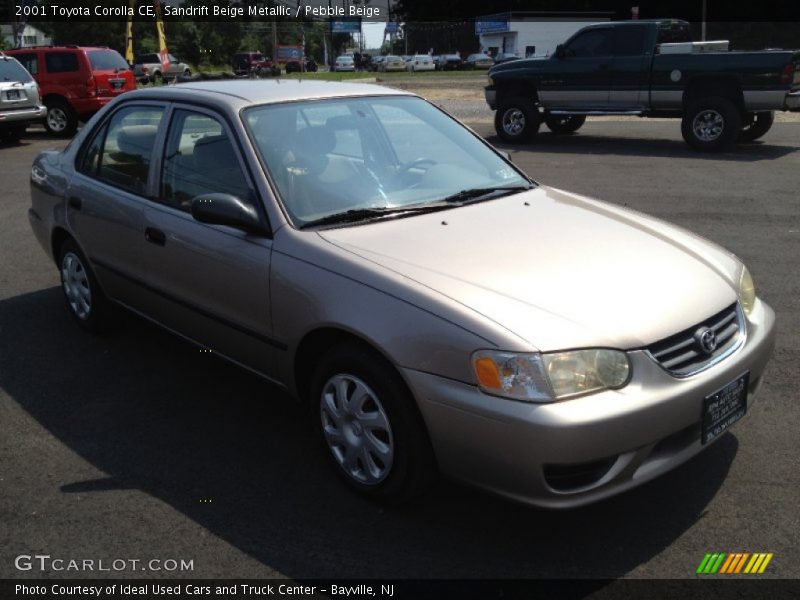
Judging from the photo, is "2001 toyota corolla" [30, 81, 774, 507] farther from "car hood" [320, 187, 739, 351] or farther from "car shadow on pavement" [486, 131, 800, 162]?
"car shadow on pavement" [486, 131, 800, 162]

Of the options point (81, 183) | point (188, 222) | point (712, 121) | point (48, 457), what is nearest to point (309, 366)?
point (188, 222)

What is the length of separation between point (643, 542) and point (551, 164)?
997 centimetres

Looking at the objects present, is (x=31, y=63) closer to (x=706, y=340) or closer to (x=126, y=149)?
(x=126, y=149)

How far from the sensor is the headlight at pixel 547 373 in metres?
2.78

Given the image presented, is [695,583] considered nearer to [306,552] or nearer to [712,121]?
[306,552]

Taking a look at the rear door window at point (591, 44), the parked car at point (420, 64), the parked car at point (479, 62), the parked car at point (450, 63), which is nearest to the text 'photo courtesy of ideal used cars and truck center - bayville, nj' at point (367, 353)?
the rear door window at point (591, 44)

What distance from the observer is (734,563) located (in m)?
2.94

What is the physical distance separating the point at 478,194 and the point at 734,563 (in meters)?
2.04

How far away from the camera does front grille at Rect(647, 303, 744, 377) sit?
2.95 meters

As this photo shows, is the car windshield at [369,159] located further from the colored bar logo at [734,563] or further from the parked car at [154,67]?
the parked car at [154,67]

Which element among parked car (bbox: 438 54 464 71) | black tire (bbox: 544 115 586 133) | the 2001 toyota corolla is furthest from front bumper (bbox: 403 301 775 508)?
parked car (bbox: 438 54 464 71)

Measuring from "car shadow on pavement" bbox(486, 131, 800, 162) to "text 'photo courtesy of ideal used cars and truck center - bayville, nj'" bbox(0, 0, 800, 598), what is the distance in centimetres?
729

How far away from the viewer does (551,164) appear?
12484 mm

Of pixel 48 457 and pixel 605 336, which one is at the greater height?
pixel 605 336
